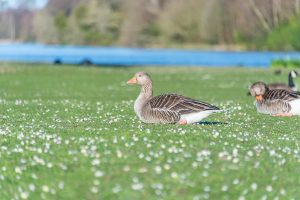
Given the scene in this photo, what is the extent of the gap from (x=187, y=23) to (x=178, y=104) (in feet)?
457

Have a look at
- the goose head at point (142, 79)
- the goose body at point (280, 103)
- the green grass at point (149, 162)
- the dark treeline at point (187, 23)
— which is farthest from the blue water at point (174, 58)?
the green grass at point (149, 162)

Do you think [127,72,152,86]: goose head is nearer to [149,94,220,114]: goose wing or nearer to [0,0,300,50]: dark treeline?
[149,94,220,114]: goose wing

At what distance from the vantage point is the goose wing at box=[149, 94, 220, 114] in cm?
1761

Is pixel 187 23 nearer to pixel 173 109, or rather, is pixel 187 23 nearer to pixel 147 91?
pixel 147 91

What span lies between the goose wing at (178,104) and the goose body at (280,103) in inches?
216

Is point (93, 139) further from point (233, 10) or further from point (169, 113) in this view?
point (233, 10)

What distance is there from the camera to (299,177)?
493 inches

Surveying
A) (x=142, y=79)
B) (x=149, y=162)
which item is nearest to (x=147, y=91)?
(x=142, y=79)

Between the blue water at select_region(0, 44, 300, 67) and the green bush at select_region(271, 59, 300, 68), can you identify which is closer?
the green bush at select_region(271, 59, 300, 68)

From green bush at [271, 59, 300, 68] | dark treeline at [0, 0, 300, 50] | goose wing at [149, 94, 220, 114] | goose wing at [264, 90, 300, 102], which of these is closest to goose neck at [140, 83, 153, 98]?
goose wing at [149, 94, 220, 114]

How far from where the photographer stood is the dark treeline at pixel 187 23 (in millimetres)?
135125

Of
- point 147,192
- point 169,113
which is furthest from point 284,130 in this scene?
point 147,192

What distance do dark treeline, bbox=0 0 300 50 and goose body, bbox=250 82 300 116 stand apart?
10150 cm

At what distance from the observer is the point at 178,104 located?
17984 millimetres
